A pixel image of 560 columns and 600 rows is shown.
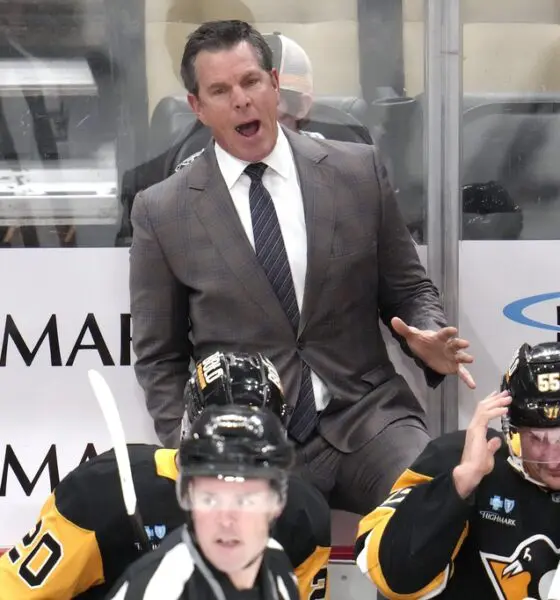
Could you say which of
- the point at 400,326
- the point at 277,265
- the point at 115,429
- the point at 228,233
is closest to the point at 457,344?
the point at 400,326

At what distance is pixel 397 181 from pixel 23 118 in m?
0.95

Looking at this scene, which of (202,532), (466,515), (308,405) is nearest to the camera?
(202,532)

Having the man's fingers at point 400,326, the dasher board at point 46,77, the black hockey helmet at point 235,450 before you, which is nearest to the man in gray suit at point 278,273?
the man's fingers at point 400,326

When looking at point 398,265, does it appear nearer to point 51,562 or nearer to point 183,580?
point 51,562

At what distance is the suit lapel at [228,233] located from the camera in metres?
2.56

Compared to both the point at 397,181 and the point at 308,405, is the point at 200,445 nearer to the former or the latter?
the point at 308,405

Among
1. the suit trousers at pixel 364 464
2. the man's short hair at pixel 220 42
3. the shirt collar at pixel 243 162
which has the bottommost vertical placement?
the suit trousers at pixel 364 464

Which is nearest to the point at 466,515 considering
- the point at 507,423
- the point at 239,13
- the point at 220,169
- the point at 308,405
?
the point at 507,423

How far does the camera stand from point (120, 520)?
6.62ft

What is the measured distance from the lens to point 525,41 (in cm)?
290

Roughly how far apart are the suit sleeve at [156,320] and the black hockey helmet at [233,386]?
606 millimetres

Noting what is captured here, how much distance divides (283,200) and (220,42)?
374 millimetres

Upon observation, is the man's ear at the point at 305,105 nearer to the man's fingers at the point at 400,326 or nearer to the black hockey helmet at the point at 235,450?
the man's fingers at the point at 400,326

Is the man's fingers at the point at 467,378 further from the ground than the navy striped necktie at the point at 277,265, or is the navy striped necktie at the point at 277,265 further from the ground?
the navy striped necktie at the point at 277,265
